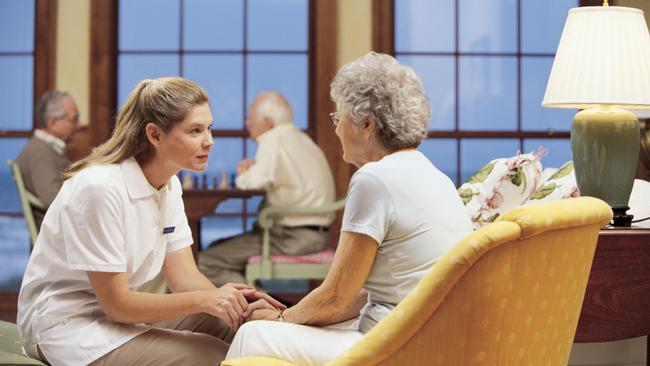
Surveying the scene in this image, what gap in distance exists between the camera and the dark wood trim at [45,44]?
667cm

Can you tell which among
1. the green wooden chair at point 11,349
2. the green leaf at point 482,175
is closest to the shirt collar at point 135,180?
the green wooden chair at point 11,349

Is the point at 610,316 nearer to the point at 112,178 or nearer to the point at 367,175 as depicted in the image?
the point at 367,175

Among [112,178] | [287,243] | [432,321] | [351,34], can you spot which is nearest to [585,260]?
[432,321]

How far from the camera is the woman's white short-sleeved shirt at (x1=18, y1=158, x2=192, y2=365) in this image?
2.54 metres

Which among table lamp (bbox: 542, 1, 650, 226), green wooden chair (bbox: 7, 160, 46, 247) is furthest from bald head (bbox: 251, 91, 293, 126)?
table lamp (bbox: 542, 1, 650, 226)

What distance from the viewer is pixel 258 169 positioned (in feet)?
19.3

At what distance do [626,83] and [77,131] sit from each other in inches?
159

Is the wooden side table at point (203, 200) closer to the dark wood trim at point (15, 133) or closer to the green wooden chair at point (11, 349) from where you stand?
the dark wood trim at point (15, 133)

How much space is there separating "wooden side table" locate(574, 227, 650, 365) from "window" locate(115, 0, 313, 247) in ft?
12.3

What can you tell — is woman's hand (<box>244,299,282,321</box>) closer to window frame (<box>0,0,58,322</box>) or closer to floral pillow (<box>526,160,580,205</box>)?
floral pillow (<box>526,160,580,205</box>)

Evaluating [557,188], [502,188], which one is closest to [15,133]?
[502,188]

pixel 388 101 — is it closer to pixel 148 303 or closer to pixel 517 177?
pixel 148 303

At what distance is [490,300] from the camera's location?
194cm

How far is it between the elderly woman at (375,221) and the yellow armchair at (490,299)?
0.29 metres
